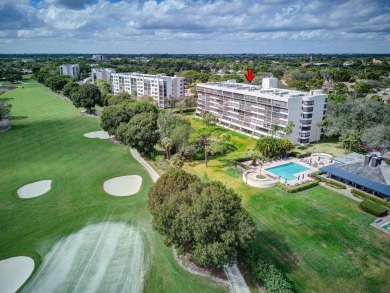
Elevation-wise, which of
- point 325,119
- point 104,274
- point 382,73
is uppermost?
point 382,73

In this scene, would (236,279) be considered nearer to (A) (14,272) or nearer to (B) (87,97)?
(A) (14,272)

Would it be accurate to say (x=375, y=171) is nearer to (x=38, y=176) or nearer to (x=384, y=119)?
(x=384, y=119)

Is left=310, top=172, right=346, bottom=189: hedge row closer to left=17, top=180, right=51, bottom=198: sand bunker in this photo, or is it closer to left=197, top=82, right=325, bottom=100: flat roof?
left=197, top=82, right=325, bottom=100: flat roof

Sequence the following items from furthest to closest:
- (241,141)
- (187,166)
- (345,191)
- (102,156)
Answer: (241,141) < (102,156) < (187,166) < (345,191)

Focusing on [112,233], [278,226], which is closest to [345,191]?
[278,226]

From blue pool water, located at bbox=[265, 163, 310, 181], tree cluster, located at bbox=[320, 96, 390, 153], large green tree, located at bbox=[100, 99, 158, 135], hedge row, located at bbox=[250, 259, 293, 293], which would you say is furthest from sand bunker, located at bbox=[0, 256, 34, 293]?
tree cluster, located at bbox=[320, 96, 390, 153]

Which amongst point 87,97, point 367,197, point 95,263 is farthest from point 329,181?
point 87,97

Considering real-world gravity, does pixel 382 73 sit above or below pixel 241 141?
above

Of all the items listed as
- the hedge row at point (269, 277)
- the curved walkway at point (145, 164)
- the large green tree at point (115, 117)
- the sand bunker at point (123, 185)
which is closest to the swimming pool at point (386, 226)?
the hedge row at point (269, 277)
